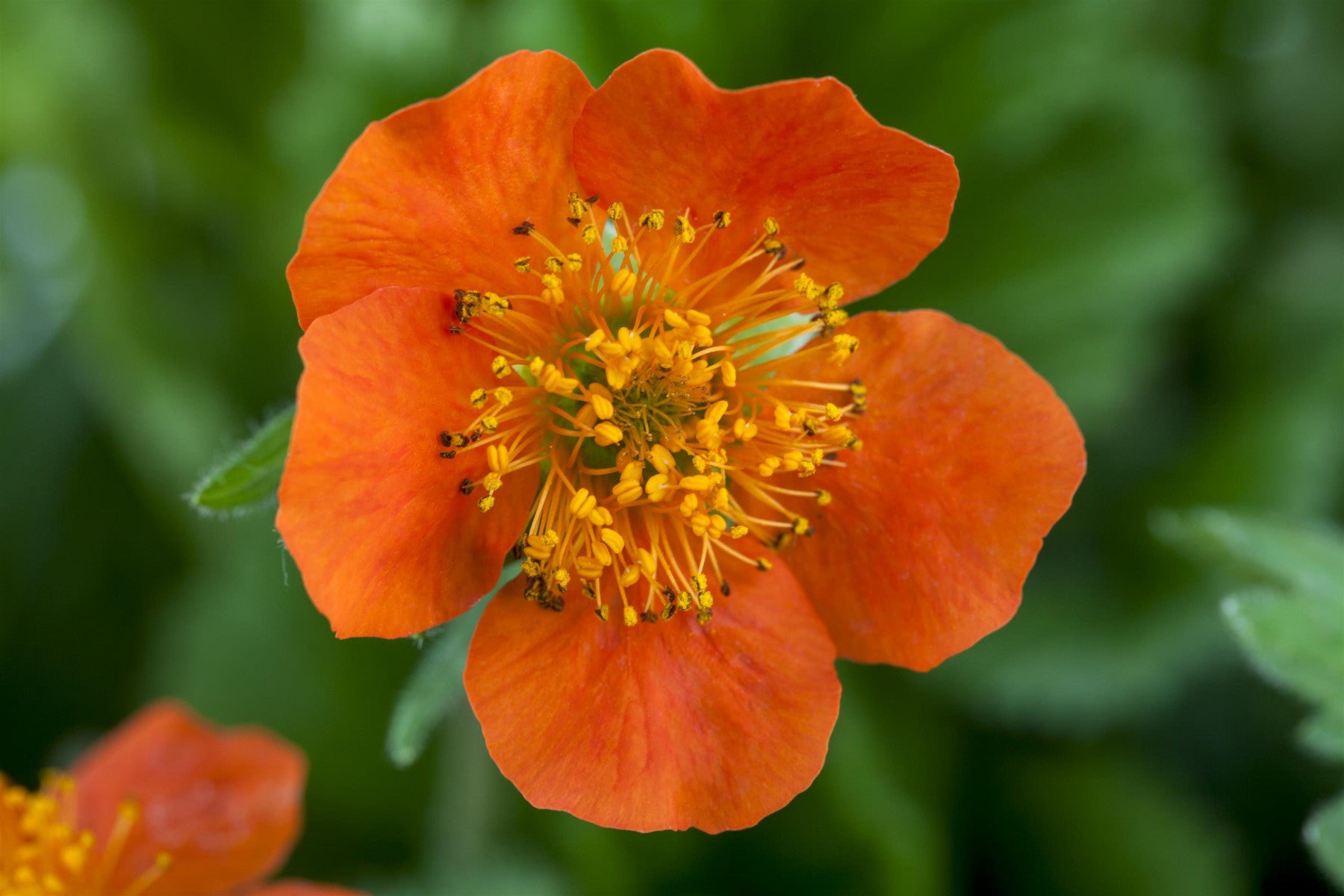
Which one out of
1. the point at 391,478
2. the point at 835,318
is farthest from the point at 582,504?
the point at 835,318

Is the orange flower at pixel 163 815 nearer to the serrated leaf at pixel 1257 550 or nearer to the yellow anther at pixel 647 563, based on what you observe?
the yellow anther at pixel 647 563

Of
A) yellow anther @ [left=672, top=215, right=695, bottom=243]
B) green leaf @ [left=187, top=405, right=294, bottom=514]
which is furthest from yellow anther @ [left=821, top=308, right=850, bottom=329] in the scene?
green leaf @ [left=187, top=405, right=294, bottom=514]

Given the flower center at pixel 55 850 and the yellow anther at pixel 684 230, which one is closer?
the yellow anther at pixel 684 230

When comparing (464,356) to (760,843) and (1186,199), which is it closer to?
(760,843)

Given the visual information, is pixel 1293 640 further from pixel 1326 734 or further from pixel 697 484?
pixel 697 484

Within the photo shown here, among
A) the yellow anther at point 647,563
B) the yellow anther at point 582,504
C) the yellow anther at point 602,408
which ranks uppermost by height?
the yellow anther at point 602,408

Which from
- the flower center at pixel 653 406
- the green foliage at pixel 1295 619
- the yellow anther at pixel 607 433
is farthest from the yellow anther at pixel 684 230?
the green foliage at pixel 1295 619

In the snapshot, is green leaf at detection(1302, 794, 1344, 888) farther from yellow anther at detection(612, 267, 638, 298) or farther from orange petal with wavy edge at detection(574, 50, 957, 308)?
yellow anther at detection(612, 267, 638, 298)

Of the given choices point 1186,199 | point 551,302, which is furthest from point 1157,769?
point 551,302
